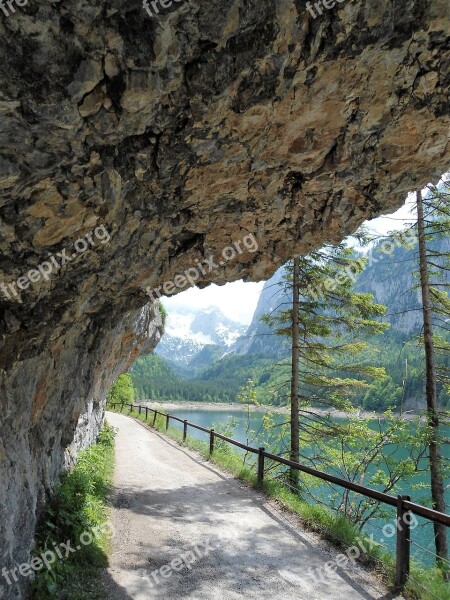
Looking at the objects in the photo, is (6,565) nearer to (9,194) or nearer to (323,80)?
(9,194)

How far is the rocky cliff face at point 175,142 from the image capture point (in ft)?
9.13

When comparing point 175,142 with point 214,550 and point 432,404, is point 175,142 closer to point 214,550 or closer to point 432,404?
point 214,550

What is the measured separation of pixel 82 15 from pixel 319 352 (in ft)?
39.4

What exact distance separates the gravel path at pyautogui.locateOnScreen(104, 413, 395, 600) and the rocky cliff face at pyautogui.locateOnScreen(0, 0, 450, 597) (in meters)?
1.88
